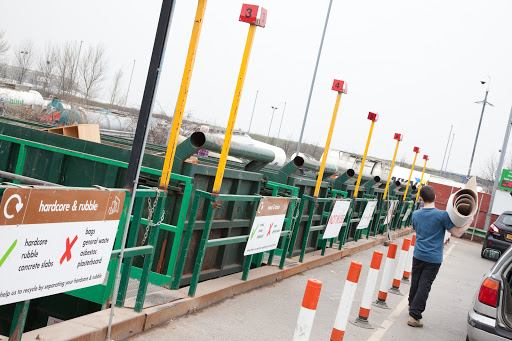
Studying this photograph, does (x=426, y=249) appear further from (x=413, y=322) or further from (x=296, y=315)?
(x=296, y=315)

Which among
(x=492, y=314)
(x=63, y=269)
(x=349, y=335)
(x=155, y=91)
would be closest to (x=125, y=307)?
(x=63, y=269)

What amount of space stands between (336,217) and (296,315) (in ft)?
16.2

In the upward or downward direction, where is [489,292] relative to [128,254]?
upward

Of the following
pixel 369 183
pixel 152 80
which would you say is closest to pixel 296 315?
pixel 152 80

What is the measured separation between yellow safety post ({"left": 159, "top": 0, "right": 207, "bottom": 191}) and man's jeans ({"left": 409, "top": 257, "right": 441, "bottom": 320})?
408 cm

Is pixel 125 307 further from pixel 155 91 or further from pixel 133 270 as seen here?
pixel 155 91

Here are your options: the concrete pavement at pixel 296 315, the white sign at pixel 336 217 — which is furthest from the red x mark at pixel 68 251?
the white sign at pixel 336 217

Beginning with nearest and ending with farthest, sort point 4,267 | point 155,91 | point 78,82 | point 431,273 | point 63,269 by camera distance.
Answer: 1. point 4,267
2. point 63,269
3. point 155,91
4. point 431,273
5. point 78,82

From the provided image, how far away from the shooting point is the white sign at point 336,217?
12500 millimetres

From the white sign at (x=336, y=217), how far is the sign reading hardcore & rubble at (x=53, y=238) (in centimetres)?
802

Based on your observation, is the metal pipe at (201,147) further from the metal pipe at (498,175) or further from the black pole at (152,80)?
the metal pipe at (498,175)

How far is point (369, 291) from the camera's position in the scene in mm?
8047

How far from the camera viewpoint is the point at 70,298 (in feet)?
21.7

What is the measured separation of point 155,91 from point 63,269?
1.73 metres
